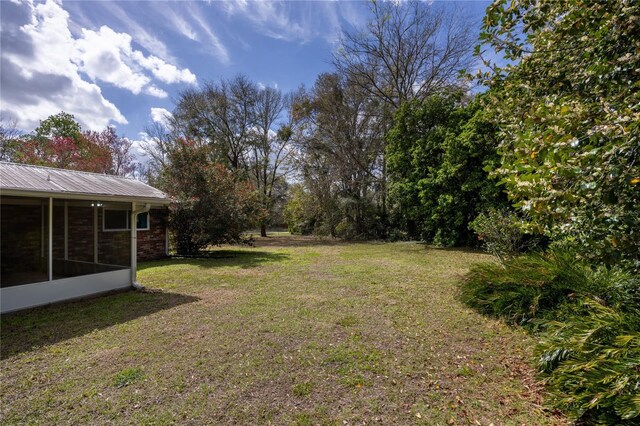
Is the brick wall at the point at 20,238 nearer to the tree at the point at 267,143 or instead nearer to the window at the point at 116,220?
the window at the point at 116,220

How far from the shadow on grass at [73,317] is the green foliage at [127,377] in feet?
5.20

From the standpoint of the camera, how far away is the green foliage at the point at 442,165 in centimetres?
1157

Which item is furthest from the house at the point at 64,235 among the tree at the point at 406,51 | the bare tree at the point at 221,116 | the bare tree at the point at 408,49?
the bare tree at the point at 408,49

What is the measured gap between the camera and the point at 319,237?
1980 centimetres

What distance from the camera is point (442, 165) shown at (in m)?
12.8

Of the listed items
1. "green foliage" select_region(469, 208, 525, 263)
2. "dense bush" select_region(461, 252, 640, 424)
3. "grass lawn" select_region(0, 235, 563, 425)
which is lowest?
"grass lawn" select_region(0, 235, 563, 425)

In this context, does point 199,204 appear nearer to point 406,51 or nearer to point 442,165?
point 442,165

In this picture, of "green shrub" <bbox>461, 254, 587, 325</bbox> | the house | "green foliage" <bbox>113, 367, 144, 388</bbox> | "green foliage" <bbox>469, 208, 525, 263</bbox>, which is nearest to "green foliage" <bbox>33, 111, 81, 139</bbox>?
the house

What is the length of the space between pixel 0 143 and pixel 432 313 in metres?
25.5

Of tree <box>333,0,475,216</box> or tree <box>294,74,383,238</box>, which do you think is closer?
tree <box>333,0,475,216</box>

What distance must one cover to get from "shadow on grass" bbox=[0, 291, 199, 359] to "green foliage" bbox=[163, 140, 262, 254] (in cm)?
480

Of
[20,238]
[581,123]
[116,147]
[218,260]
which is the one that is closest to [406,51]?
[218,260]

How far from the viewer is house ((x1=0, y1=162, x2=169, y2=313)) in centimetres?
530

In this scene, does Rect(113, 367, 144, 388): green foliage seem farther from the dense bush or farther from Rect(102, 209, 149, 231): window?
Rect(102, 209, 149, 231): window
